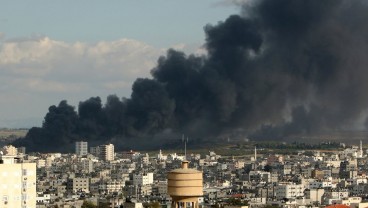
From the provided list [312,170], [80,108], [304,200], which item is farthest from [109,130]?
[304,200]

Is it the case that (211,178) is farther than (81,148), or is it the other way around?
(81,148)

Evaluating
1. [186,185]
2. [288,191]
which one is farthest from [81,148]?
[186,185]

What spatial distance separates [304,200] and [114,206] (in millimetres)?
18303

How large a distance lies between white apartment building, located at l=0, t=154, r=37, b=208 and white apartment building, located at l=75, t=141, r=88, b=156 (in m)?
145

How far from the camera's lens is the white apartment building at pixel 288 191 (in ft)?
369

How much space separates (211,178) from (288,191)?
25.6m

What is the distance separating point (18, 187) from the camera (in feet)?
102

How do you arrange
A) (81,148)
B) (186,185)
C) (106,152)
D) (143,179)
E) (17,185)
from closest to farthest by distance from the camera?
(186,185)
(17,185)
(143,179)
(106,152)
(81,148)

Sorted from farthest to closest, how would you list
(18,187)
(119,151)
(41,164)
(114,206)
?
(119,151) < (41,164) < (114,206) < (18,187)

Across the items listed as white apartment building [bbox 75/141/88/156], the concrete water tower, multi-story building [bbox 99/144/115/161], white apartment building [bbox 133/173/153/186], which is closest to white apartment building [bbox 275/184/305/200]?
white apartment building [bbox 133/173/153/186]

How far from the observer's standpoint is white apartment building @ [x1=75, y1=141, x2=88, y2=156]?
176250mm

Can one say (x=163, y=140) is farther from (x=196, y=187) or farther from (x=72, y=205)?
(x=196, y=187)

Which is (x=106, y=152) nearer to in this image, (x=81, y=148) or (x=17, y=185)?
(x=81, y=148)

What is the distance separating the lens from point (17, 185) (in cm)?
3108
